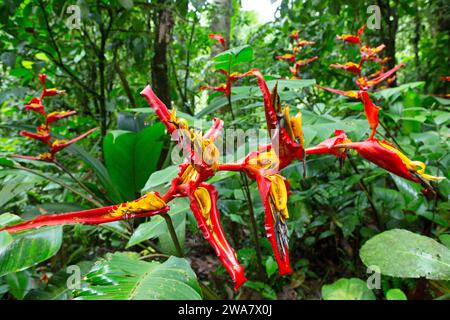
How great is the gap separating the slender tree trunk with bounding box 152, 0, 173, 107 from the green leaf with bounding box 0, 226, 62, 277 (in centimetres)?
105

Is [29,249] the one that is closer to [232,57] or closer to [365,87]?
[232,57]

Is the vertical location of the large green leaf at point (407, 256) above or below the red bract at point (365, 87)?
below

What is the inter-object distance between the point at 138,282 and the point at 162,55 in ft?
4.50

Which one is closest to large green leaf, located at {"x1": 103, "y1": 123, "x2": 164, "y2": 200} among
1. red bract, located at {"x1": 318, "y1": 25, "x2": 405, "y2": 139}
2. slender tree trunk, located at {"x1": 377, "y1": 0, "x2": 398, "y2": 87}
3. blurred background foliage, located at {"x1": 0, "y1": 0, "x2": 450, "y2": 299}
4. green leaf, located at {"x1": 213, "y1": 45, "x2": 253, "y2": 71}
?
blurred background foliage, located at {"x1": 0, "y1": 0, "x2": 450, "y2": 299}

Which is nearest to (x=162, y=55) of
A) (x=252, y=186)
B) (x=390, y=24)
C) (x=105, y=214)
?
(x=252, y=186)

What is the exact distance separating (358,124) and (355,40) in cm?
53

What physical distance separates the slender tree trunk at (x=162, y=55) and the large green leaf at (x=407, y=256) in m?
1.13

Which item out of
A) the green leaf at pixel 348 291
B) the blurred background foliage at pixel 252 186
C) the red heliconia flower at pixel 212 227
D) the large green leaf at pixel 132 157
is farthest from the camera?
the large green leaf at pixel 132 157

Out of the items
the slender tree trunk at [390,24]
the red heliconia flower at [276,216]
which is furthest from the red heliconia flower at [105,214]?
the slender tree trunk at [390,24]

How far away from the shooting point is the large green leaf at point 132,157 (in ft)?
3.82

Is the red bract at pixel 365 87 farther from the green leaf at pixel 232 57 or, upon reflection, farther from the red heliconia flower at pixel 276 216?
the green leaf at pixel 232 57

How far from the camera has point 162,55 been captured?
1606mm

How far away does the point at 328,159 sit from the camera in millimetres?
993
